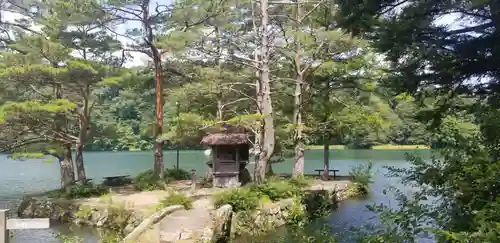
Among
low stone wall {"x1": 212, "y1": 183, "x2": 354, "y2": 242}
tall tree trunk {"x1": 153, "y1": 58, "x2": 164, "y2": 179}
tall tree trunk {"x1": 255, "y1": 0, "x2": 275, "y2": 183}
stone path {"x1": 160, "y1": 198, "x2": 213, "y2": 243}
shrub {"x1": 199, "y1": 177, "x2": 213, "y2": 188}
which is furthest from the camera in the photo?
shrub {"x1": 199, "y1": 177, "x2": 213, "y2": 188}

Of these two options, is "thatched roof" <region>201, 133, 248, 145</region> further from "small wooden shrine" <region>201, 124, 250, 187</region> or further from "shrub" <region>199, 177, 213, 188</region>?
"shrub" <region>199, 177, 213, 188</region>

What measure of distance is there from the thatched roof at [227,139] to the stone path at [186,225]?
164 inches

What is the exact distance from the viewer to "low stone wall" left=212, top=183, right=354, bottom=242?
887 centimetres

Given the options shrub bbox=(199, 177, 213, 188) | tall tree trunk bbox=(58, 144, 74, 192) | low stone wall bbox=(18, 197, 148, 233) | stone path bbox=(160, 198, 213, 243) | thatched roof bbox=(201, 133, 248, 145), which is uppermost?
thatched roof bbox=(201, 133, 248, 145)

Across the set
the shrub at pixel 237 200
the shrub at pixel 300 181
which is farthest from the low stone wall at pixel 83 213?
the shrub at pixel 300 181

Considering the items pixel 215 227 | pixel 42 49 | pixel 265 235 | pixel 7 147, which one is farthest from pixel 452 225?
pixel 7 147

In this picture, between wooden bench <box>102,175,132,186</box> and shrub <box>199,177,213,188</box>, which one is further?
wooden bench <box>102,175,132,186</box>

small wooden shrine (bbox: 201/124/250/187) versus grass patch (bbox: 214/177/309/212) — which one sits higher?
small wooden shrine (bbox: 201/124/250/187)

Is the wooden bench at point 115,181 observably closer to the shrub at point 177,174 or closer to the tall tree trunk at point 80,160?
the tall tree trunk at point 80,160

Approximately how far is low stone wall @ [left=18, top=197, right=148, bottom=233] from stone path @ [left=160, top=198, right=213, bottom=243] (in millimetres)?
1215

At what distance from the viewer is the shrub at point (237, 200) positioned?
33.3ft

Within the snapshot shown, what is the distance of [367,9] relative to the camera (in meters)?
5.03

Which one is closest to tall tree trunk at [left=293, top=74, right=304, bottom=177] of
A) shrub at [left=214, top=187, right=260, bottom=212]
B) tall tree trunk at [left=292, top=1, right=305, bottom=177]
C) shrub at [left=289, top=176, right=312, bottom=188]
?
tall tree trunk at [left=292, top=1, right=305, bottom=177]

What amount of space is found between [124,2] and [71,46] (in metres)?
2.06
